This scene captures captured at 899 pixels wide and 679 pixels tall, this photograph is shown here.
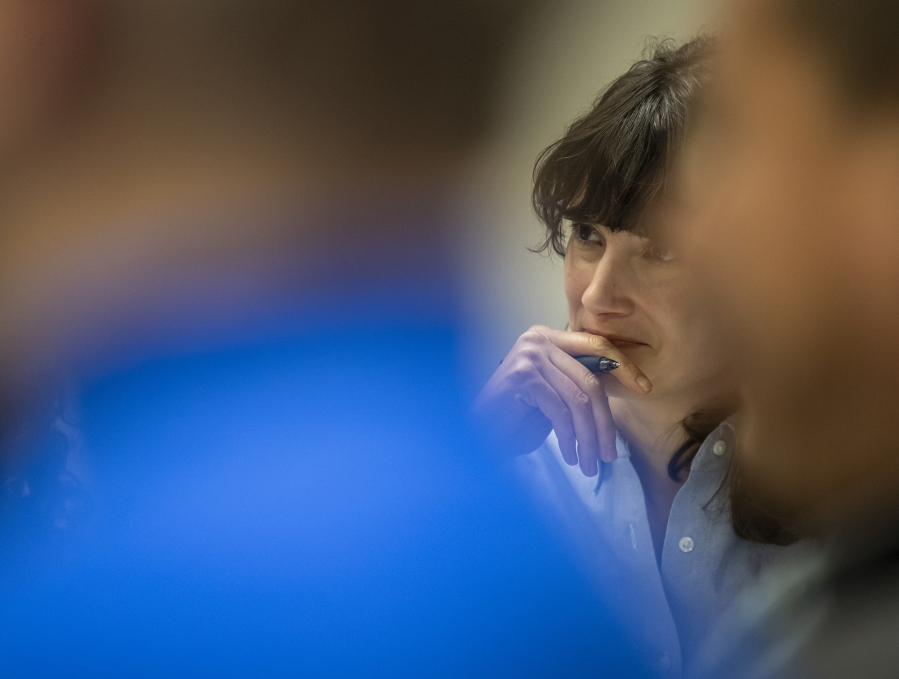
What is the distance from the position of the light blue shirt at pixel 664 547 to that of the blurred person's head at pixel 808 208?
0.07m

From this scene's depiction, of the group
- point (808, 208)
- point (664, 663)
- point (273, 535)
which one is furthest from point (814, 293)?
point (273, 535)

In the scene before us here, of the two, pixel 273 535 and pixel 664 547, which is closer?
pixel 273 535

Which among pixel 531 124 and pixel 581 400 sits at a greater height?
pixel 531 124

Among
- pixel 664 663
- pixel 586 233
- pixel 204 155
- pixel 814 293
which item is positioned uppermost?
pixel 204 155

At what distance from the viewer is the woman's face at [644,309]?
43 cm

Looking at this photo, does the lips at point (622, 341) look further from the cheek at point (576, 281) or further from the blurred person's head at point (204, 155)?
the blurred person's head at point (204, 155)

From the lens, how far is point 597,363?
0.45 meters

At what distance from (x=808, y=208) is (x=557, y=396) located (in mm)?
205

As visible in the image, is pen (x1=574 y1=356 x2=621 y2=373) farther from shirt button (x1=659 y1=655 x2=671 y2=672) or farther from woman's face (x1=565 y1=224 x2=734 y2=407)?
shirt button (x1=659 y1=655 x2=671 y2=672)

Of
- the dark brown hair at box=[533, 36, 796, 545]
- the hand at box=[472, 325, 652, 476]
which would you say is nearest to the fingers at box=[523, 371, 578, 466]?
the hand at box=[472, 325, 652, 476]

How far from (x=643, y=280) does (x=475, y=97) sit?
16 cm

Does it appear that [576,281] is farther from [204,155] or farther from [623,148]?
[204,155]

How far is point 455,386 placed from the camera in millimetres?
422

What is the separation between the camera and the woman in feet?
1.39
